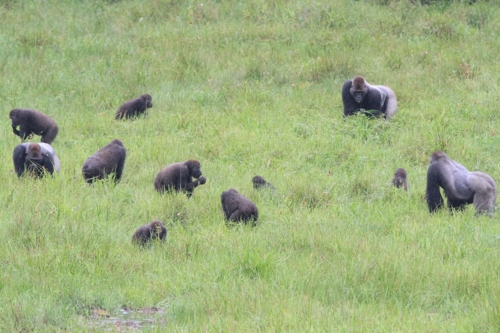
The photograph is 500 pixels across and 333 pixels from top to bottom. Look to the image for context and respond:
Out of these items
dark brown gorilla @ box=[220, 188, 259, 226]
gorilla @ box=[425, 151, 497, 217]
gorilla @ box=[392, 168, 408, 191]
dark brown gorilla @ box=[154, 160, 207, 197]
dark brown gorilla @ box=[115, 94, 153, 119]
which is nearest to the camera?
dark brown gorilla @ box=[220, 188, 259, 226]

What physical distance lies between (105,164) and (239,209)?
226 centimetres

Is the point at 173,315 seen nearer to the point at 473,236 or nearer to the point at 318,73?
the point at 473,236

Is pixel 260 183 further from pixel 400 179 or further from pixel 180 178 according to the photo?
pixel 400 179

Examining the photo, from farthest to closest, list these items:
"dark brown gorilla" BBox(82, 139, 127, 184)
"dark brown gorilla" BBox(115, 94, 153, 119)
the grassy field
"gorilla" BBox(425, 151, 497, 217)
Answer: "dark brown gorilla" BBox(115, 94, 153, 119), "dark brown gorilla" BBox(82, 139, 127, 184), "gorilla" BBox(425, 151, 497, 217), the grassy field

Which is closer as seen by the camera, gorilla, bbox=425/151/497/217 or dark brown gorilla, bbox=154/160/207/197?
gorilla, bbox=425/151/497/217

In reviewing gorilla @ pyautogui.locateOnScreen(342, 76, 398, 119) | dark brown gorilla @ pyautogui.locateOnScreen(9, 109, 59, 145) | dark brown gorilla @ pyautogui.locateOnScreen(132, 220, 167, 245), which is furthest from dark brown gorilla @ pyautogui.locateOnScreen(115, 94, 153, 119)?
dark brown gorilla @ pyautogui.locateOnScreen(132, 220, 167, 245)

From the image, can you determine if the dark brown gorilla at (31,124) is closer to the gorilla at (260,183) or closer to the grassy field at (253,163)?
the grassy field at (253,163)

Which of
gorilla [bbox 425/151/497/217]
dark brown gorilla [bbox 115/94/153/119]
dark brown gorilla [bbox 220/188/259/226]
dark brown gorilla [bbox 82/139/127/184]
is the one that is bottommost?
dark brown gorilla [bbox 115/94/153/119]

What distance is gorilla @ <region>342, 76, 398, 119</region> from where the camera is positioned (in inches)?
492

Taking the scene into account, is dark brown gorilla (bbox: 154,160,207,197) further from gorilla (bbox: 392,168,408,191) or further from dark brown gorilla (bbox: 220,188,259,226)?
gorilla (bbox: 392,168,408,191)

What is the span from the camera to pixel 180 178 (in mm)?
9406

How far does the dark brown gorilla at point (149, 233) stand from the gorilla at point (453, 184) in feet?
9.68

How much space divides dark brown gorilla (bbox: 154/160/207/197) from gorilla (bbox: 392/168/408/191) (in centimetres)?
228

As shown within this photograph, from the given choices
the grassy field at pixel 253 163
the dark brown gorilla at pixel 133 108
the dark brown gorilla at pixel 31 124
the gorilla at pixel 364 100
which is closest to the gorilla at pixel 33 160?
the grassy field at pixel 253 163
